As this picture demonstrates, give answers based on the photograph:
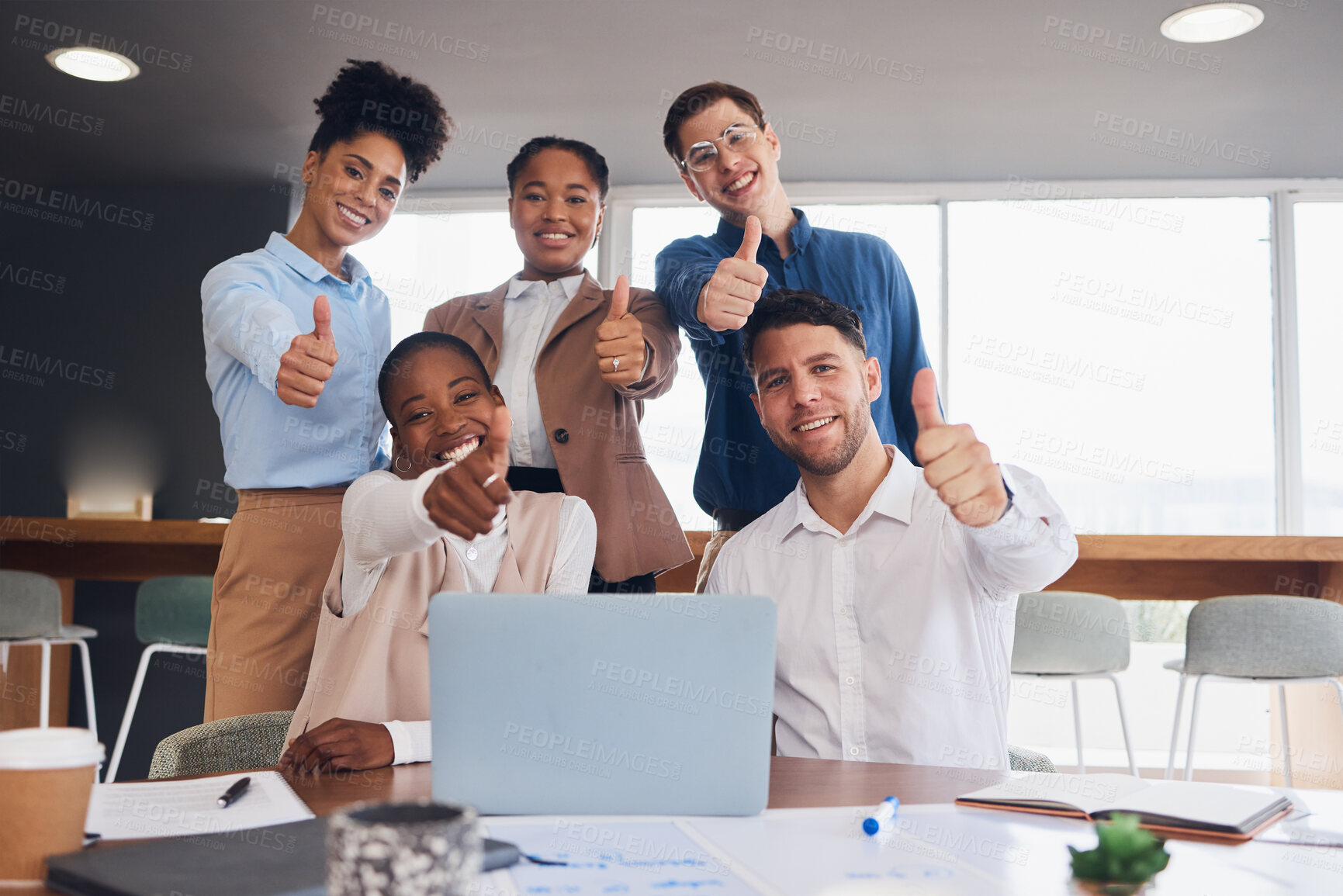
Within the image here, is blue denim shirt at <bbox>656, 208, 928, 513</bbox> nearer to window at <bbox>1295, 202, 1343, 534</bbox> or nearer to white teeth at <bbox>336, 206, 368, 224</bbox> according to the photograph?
white teeth at <bbox>336, 206, 368, 224</bbox>

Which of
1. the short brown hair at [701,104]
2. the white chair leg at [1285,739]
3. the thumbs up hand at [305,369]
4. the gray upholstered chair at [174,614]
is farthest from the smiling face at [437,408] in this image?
the white chair leg at [1285,739]

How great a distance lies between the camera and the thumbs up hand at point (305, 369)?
1564mm

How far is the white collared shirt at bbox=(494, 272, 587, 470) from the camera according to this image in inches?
68.5

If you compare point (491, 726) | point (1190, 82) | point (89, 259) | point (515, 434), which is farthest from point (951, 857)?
point (89, 259)

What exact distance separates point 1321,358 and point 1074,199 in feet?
4.40

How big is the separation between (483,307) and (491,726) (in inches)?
44.2

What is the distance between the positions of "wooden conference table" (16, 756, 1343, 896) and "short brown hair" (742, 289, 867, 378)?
0.70m

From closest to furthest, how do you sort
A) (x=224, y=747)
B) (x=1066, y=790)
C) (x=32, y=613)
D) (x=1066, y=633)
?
1. (x=1066, y=790)
2. (x=224, y=747)
3. (x=32, y=613)
4. (x=1066, y=633)

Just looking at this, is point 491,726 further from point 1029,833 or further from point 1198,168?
point 1198,168

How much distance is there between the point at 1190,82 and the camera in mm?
3928

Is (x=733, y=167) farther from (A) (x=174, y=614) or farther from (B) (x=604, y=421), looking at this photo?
(A) (x=174, y=614)

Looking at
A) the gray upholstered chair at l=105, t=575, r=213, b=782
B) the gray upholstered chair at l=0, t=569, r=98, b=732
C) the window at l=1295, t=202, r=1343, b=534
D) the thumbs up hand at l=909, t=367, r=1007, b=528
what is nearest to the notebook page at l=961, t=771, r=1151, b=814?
the thumbs up hand at l=909, t=367, r=1007, b=528

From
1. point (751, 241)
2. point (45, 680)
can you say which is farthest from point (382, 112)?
point (45, 680)

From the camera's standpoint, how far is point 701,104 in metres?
1.95
